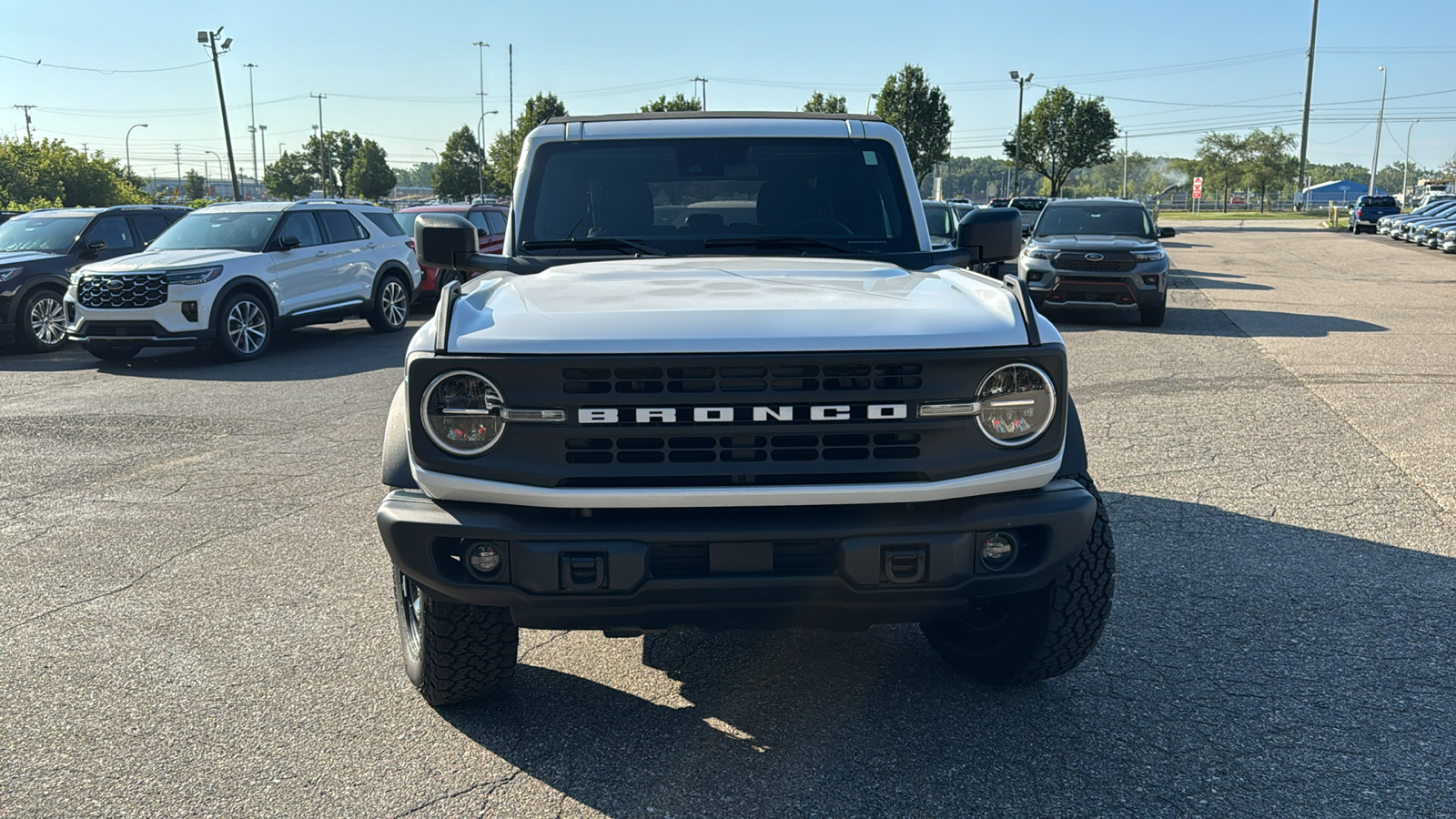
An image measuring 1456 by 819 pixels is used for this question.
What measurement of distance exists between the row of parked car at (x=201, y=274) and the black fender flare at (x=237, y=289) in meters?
0.01

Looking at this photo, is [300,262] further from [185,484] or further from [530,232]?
[530,232]

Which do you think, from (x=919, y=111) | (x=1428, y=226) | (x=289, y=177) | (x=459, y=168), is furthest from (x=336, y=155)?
(x=1428, y=226)

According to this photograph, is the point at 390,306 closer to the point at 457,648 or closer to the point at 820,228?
the point at 820,228

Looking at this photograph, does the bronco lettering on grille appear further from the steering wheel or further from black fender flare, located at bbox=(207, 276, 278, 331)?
black fender flare, located at bbox=(207, 276, 278, 331)

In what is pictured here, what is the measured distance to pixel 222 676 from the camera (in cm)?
397

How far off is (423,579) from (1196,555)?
11.9ft

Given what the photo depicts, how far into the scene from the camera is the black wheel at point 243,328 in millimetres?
12602

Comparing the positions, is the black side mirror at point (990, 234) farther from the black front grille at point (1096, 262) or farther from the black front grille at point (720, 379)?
the black front grille at point (1096, 262)

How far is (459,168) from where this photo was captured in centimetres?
9719

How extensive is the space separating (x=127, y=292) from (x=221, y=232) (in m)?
1.62

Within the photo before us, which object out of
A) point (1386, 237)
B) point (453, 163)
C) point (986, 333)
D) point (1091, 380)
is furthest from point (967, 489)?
point (453, 163)

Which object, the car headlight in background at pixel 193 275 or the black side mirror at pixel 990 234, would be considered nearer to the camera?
the black side mirror at pixel 990 234

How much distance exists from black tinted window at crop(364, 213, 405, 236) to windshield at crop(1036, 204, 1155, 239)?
8.84 m

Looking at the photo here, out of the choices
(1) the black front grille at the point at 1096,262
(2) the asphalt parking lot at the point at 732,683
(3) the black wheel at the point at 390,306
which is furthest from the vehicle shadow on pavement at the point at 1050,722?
(3) the black wheel at the point at 390,306
